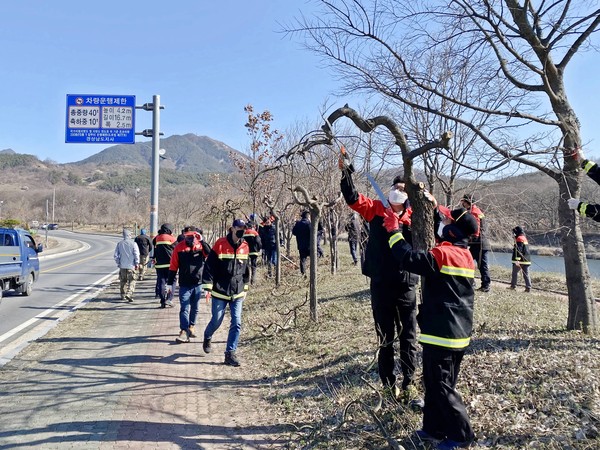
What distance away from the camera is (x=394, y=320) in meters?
4.80

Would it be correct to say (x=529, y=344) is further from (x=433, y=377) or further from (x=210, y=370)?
(x=210, y=370)

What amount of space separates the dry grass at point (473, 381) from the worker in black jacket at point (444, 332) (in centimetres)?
32

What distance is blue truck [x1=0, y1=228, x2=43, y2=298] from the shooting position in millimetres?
12844

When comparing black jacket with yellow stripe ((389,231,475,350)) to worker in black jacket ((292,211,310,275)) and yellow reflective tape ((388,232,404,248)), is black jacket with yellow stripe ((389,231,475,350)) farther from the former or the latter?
worker in black jacket ((292,211,310,275))

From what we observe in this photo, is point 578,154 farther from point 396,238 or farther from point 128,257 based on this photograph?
point 128,257

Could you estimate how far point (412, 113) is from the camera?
10.2 meters

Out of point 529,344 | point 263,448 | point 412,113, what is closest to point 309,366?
point 263,448

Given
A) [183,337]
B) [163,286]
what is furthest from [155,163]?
[183,337]

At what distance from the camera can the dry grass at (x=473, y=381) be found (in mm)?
4035

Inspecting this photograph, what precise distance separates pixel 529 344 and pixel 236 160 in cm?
1492

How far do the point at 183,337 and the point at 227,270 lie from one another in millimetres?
2018

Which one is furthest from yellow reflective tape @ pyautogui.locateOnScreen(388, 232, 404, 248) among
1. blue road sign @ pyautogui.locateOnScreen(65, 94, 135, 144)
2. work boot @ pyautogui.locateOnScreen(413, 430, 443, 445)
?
blue road sign @ pyautogui.locateOnScreen(65, 94, 135, 144)

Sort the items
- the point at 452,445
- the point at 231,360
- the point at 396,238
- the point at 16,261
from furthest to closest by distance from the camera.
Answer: the point at 16,261
the point at 231,360
the point at 396,238
the point at 452,445

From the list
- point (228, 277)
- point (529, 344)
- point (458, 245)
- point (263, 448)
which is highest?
point (458, 245)
